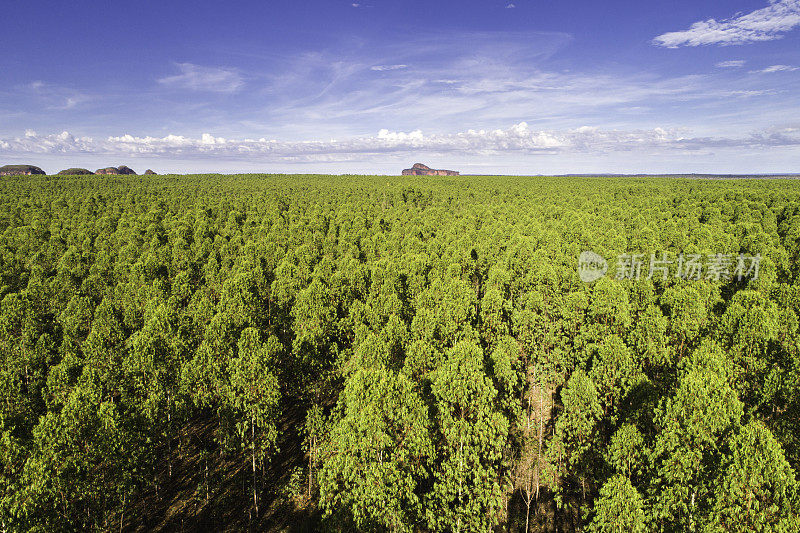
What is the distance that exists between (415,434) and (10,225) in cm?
15009

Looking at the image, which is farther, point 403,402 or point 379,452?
point 403,402

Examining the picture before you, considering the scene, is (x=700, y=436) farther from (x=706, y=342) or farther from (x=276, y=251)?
(x=276, y=251)

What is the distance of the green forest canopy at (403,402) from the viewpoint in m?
24.3

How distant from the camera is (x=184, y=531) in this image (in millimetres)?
33062

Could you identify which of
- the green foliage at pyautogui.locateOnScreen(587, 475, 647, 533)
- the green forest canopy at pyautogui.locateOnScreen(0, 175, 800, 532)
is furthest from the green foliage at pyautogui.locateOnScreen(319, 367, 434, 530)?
the green foliage at pyautogui.locateOnScreen(587, 475, 647, 533)

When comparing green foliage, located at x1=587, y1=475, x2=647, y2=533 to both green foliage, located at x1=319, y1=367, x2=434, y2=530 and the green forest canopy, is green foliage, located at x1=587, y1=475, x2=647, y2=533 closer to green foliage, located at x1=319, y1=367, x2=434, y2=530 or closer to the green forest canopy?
the green forest canopy

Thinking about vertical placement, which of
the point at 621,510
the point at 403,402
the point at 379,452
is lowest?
the point at 621,510

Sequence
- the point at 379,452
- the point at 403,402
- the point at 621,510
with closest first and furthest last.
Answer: the point at 621,510
the point at 379,452
the point at 403,402

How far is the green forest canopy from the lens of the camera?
2427 centimetres

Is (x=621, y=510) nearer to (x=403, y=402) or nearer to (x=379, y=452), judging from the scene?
(x=403, y=402)

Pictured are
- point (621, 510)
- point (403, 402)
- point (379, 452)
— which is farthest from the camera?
point (403, 402)

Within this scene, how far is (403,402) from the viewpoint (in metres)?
26.9

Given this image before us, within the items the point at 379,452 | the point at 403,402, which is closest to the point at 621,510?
the point at 403,402

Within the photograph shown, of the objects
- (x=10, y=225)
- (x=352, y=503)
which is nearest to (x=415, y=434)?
(x=352, y=503)
